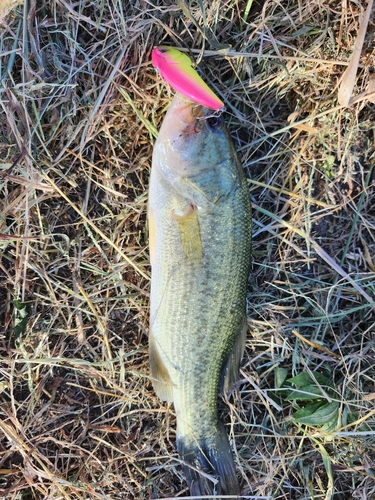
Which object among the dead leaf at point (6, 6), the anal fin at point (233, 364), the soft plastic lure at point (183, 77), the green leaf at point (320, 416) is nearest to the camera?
the soft plastic lure at point (183, 77)

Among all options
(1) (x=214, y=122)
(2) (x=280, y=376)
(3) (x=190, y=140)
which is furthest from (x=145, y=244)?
(2) (x=280, y=376)

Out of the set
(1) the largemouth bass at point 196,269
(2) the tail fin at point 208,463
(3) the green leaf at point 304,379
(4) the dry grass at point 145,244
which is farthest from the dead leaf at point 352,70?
(2) the tail fin at point 208,463

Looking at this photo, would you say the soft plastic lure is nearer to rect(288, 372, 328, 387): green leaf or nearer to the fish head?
the fish head

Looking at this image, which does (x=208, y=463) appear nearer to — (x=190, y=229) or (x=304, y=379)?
(x=304, y=379)

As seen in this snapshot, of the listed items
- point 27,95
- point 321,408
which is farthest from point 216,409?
point 27,95

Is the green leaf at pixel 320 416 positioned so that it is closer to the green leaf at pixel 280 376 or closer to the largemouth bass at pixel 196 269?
the green leaf at pixel 280 376

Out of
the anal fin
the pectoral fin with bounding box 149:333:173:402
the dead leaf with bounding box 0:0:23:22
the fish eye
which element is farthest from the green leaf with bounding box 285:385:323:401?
the dead leaf with bounding box 0:0:23:22

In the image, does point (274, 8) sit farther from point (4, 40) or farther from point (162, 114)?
point (4, 40)
